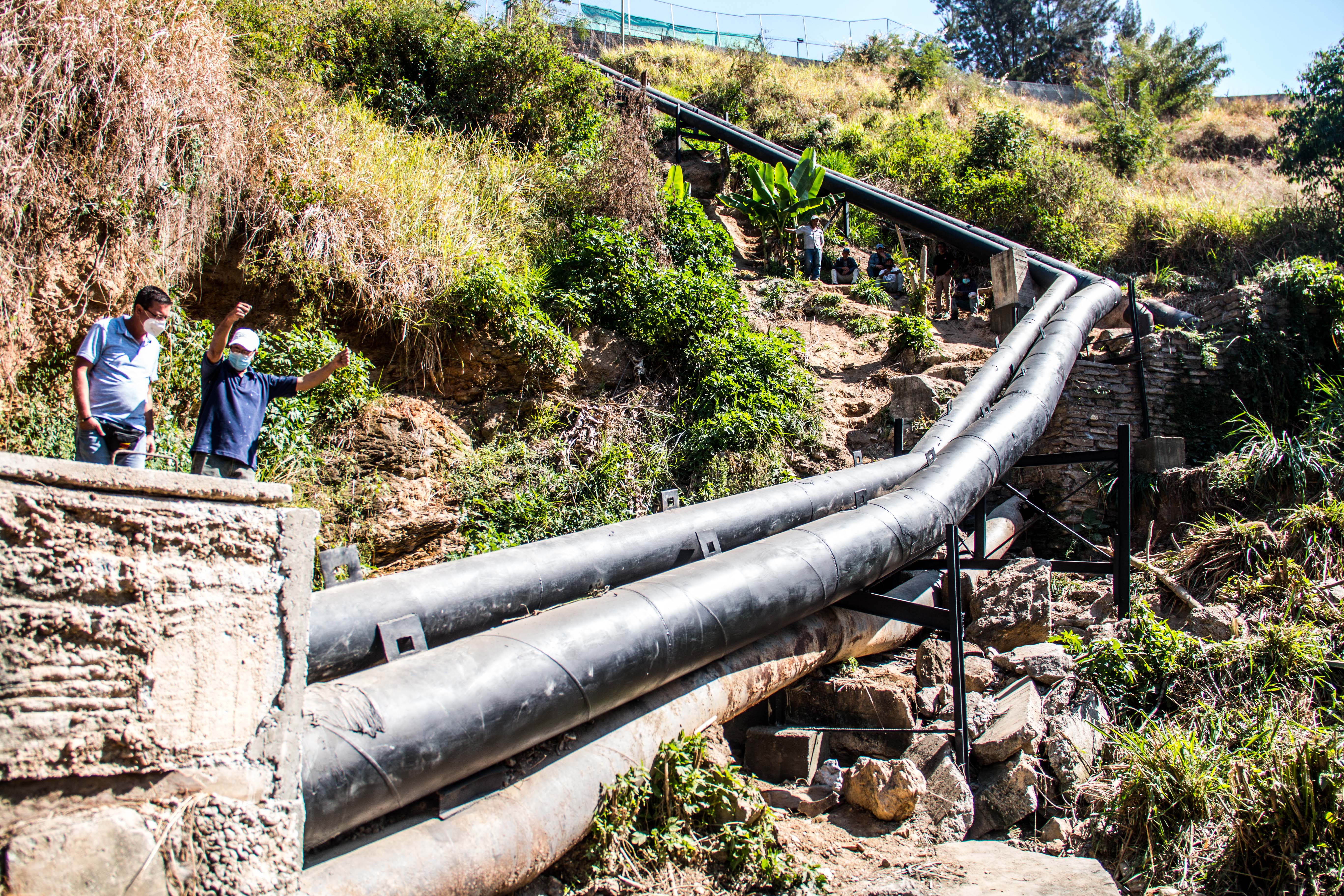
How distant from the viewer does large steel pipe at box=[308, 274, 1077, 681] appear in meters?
2.89

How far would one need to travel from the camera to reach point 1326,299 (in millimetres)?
9195

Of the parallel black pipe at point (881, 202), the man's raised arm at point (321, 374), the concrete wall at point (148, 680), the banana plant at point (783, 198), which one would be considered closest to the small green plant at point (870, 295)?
the parallel black pipe at point (881, 202)

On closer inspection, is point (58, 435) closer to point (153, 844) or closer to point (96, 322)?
point (96, 322)

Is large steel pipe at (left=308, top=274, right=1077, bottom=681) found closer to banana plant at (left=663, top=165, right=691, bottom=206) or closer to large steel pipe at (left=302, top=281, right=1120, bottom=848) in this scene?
large steel pipe at (left=302, top=281, right=1120, bottom=848)

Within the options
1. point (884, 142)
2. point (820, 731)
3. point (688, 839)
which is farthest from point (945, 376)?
point (884, 142)

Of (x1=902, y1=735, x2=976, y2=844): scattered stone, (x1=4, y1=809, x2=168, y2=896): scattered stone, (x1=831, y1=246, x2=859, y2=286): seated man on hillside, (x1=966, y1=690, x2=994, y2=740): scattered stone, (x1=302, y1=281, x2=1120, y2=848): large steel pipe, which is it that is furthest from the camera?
(x1=831, y1=246, x2=859, y2=286): seated man on hillside

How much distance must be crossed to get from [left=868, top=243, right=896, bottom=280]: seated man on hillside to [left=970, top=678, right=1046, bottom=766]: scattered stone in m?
9.50

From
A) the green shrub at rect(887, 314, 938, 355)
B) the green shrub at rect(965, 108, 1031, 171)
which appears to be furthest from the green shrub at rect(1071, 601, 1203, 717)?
the green shrub at rect(965, 108, 1031, 171)

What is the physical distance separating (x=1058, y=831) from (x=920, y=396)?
5395 millimetres

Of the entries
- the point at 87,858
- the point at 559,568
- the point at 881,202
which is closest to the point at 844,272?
the point at 881,202

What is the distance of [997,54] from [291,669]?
38.4 meters

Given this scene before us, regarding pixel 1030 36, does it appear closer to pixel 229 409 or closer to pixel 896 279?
pixel 896 279

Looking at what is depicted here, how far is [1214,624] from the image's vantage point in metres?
5.44

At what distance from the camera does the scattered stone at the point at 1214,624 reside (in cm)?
538
